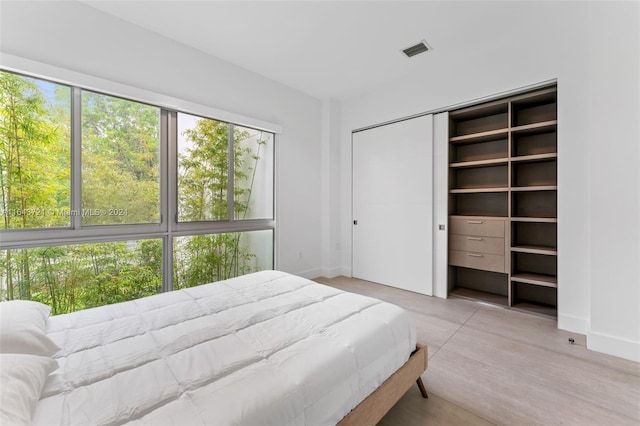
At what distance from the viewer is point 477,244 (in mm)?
3285

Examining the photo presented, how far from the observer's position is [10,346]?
1.01 m

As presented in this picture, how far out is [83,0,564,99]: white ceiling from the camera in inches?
94.7

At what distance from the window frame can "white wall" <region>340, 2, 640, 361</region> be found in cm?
289

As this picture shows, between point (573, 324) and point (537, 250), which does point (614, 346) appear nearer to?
point (573, 324)

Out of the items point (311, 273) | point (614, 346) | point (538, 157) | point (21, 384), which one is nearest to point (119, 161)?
point (21, 384)

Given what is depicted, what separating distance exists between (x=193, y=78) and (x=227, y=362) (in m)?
3.05

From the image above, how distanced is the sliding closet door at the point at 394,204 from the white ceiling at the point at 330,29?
0.92m

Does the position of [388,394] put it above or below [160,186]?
below

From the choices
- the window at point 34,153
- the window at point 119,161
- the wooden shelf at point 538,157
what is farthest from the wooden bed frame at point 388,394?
the window at point 34,153

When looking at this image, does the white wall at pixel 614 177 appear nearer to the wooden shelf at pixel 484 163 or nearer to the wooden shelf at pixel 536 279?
the wooden shelf at pixel 536 279

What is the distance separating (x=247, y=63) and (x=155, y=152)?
5.17 feet

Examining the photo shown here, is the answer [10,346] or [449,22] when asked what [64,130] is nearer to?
[10,346]

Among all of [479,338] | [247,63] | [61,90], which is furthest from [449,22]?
[61,90]

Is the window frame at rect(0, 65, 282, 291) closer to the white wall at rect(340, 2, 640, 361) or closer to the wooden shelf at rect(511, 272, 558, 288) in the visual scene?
the white wall at rect(340, 2, 640, 361)
